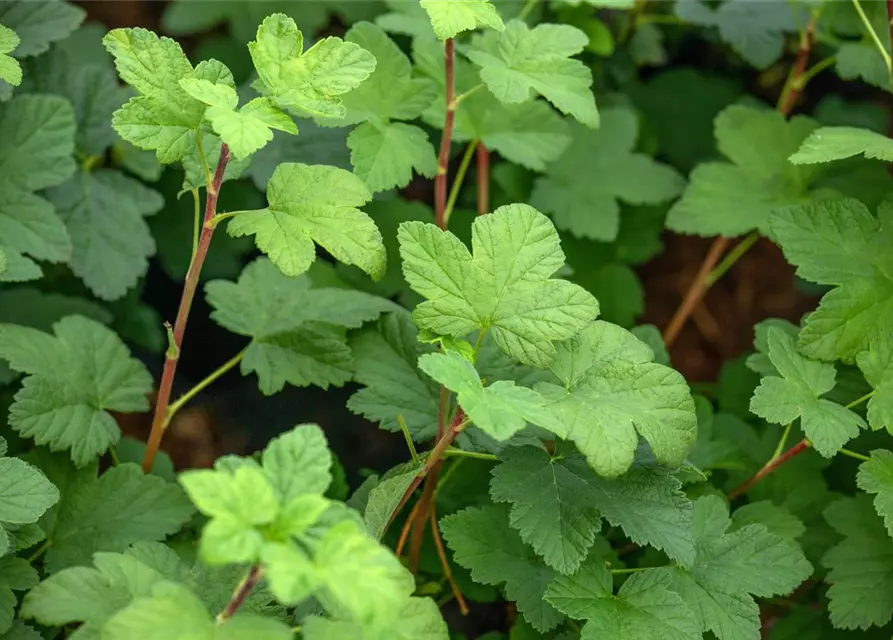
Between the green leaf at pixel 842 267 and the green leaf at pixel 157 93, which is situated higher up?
the green leaf at pixel 157 93

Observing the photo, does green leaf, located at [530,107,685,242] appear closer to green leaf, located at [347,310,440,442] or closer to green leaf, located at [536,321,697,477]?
green leaf, located at [347,310,440,442]

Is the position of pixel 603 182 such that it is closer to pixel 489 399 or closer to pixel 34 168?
pixel 489 399

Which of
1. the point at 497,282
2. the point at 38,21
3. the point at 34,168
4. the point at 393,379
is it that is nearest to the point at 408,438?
the point at 393,379

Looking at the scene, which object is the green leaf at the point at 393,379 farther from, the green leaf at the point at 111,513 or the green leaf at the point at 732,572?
the green leaf at the point at 732,572

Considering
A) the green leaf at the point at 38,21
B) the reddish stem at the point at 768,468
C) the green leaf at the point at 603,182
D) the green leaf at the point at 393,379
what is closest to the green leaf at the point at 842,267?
the reddish stem at the point at 768,468

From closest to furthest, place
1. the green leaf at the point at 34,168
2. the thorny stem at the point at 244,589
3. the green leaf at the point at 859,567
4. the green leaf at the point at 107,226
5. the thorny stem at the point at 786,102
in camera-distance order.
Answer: the thorny stem at the point at 244,589
the green leaf at the point at 859,567
the green leaf at the point at 34,168
the green leaf at the point at 107,226
the thorny stem at the point at 786,102

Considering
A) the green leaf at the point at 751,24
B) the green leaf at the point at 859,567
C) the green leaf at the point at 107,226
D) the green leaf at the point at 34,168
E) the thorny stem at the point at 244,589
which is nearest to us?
the thorny stem at the point at 244,589

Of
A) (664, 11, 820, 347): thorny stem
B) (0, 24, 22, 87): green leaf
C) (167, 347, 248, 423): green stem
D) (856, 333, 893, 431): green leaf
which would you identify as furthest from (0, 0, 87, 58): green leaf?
(856, 333, 893, 431): green leaf
